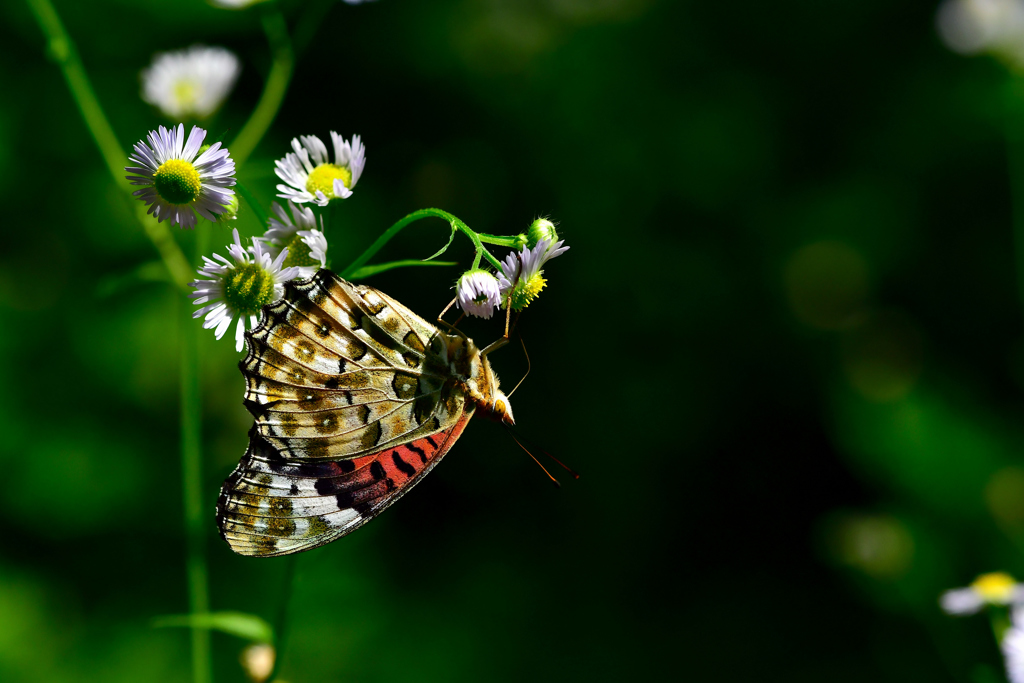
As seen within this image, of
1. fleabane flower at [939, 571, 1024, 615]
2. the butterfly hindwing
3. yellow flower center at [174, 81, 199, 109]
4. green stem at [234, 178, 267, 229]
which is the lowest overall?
fleabane flower at [939, 571, 1024, 615]

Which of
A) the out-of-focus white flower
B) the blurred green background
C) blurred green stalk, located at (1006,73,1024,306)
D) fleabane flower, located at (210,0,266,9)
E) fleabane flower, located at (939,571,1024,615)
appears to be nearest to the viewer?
fleabane flower, located at (210,0,266,9)

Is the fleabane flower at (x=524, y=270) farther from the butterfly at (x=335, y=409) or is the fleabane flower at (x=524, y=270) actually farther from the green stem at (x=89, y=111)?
the green stem at (x=89, y=111)

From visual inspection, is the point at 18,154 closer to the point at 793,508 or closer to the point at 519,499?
the point at 519,499

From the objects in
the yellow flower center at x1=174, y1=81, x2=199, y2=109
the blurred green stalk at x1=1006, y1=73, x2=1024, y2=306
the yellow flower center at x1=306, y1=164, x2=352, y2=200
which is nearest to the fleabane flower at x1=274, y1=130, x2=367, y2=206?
the yellow flower center at x1=306, y1=164, x2=352, y2=200

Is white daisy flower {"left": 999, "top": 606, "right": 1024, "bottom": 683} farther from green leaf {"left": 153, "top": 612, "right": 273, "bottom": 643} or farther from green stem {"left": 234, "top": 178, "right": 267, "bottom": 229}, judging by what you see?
green stem {"left": 234, "top": 178, "right": 267, "bottom": 229}

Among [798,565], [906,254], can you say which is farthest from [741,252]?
[798,565]

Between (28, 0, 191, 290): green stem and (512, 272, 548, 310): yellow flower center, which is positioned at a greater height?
(28, 0, 191, 290): green stem

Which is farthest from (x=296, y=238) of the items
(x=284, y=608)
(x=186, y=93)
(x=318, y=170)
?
(x=186, y=93)
